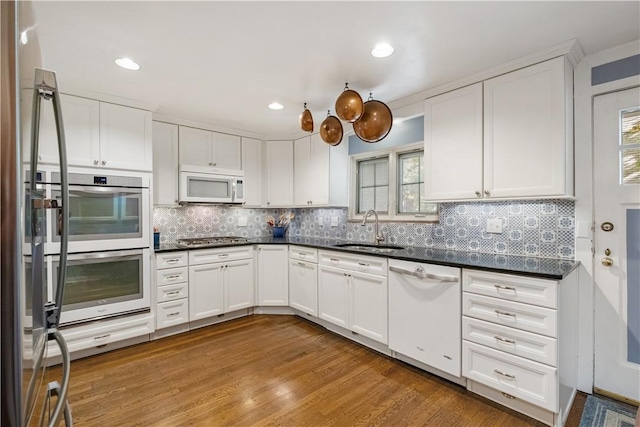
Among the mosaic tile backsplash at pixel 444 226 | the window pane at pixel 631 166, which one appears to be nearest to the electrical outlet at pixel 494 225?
the mosaic tile backsplash at pixel 444 226

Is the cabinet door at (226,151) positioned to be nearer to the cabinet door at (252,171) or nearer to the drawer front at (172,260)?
the cabinet door at (252,171)

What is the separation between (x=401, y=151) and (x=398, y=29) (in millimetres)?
1597

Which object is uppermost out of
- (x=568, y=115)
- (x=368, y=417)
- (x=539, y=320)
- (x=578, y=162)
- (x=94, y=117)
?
(x=94, y=117)

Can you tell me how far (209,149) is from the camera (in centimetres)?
364

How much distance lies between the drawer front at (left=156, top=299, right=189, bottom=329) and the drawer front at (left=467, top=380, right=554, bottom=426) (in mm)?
2639

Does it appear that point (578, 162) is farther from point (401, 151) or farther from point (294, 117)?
point (294, 117)

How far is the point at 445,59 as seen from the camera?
6.95ft

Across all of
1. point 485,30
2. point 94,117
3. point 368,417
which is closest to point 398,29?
point 485,30

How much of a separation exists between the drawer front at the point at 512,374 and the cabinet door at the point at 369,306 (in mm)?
700

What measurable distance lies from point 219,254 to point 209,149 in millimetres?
1264

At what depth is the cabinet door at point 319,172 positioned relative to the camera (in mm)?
3619

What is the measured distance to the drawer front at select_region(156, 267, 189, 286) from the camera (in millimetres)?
3012

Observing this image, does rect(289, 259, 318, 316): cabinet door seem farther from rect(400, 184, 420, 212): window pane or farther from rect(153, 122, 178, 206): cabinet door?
rect(153, 122, 178, 206): cabinet door

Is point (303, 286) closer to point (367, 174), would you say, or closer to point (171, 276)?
point (171, 276)
